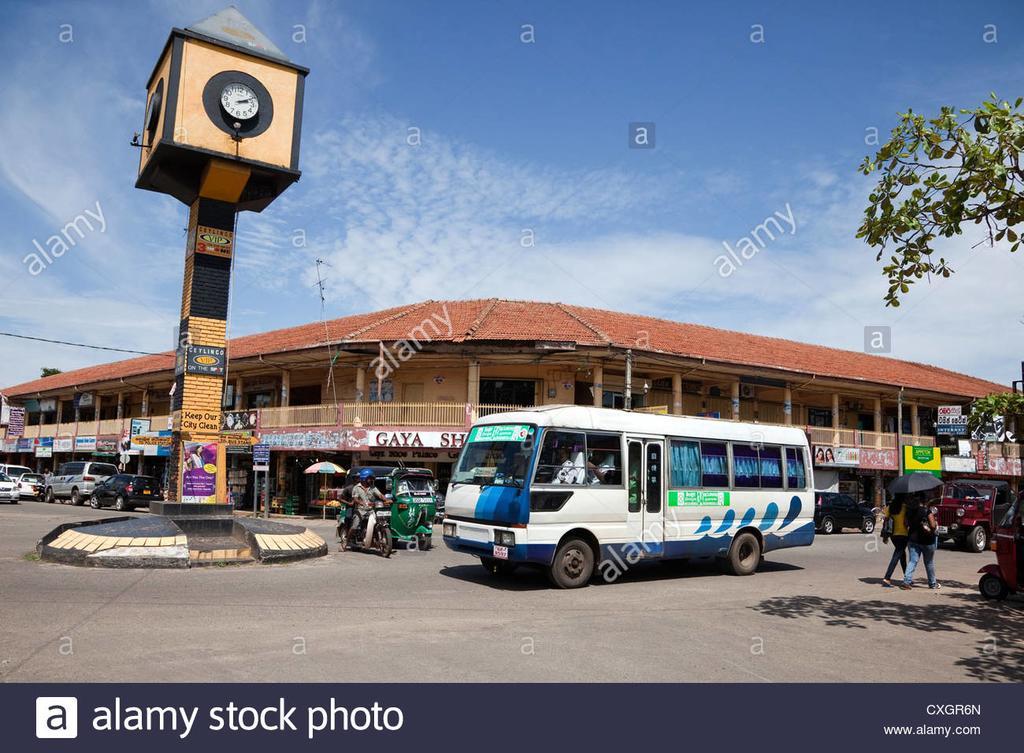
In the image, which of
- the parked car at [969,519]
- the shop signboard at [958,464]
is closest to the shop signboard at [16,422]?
the parked car at [969,519]

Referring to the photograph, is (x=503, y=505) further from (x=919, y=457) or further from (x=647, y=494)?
(x=919, y=457)

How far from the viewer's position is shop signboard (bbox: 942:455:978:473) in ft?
124

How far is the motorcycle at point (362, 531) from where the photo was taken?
15.4 meters

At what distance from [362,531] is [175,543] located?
4017mm

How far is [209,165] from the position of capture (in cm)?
1603

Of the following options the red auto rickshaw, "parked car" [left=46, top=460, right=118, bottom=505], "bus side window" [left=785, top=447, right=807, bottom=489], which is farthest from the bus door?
"parked car" [left=46, top=460, right=118, bottom=505]

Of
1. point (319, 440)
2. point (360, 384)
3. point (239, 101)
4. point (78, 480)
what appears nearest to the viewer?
point (239, 101)

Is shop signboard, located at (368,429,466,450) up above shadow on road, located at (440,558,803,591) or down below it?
above

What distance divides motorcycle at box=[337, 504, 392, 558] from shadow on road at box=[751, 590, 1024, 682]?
25.0ft

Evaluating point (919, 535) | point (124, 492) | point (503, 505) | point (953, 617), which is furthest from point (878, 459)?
point (124, 492)

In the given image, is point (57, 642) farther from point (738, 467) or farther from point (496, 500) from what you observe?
point (738, 467)

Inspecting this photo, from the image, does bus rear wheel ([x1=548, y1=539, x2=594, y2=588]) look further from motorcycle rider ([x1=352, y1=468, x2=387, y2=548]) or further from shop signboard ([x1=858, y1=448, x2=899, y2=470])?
shop signboard ([x1=858, y1=448, x2=899, y2=470])

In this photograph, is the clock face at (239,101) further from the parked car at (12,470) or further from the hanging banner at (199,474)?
the parked car at (12,470)
